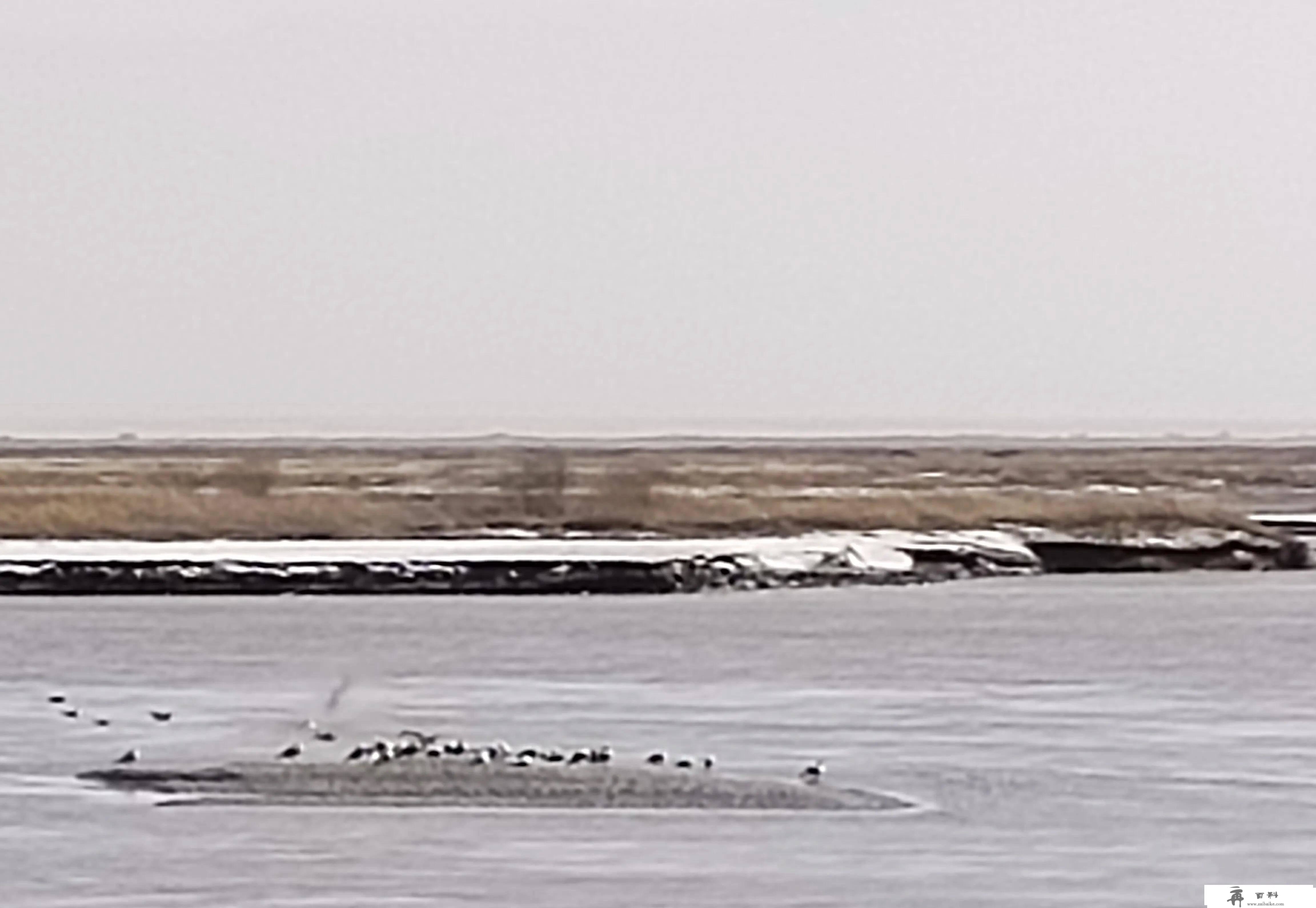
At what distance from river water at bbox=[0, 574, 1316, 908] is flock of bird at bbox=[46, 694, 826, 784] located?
18 centimetres

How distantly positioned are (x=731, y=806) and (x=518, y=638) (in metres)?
8.53

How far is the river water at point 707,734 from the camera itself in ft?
38.8

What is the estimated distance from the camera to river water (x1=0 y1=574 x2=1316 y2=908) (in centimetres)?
1184

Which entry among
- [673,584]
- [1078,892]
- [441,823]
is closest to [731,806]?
[441,823]

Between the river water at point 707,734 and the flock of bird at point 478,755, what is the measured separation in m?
0.18

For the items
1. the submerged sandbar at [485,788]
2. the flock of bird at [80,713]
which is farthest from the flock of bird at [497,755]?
the flock of bird at [80,713]

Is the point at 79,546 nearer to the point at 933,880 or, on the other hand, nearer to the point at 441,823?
the point at 441,823

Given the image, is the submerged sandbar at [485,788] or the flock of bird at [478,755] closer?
the submerged sandbar at [485,788]

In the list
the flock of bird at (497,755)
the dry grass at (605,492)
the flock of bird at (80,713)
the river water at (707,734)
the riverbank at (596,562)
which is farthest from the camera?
the dry grass at (605,492)

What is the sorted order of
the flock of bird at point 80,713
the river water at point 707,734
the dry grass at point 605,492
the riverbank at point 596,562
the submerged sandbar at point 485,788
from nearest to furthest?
the river water at point 707,734 → the submerged sandbar at point 485,788 → the flock of bird at point 80,713 → the riverbank at point 596,562 → the dry grass at point 605,492

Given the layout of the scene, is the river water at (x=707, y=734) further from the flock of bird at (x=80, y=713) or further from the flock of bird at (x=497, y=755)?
the flock of bird at (x=497, y=755)

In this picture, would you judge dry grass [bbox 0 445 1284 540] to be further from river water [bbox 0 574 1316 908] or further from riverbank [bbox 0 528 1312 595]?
river water [bbox 0 574 1316 908]

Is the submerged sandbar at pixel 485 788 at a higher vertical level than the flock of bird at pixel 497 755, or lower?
lower

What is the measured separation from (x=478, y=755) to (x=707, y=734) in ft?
6.01
